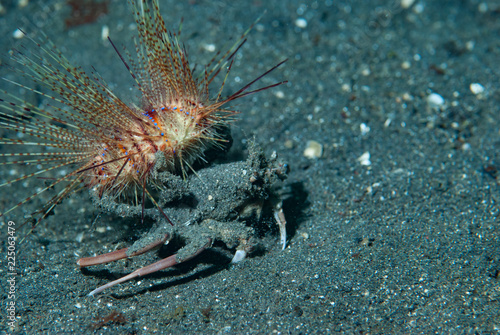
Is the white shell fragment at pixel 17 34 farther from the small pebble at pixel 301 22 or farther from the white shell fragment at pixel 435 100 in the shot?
the white shell fragment at pixel 435 100

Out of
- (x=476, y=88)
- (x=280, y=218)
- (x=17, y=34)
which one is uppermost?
(x=17, y=34)

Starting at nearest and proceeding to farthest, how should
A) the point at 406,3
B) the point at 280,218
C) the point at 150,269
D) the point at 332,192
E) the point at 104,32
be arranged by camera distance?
1. the point at 150,269
2. the point at 280,218
3. the point at 332,192
4. the point at 104,32
5. the point at 406,3

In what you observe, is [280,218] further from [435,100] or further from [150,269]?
[435,100]

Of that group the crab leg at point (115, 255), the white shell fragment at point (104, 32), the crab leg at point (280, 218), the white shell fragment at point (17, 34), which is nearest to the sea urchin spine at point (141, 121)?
the crab leg at point (115, 255)

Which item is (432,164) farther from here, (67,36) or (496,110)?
(67,36)

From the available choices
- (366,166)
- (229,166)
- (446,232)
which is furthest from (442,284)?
(229,166)

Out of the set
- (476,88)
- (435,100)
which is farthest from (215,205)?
(476,88)
